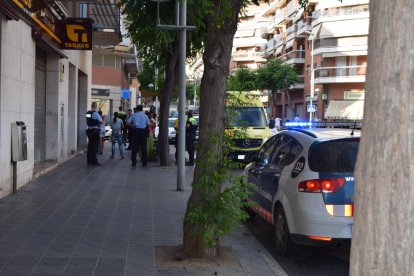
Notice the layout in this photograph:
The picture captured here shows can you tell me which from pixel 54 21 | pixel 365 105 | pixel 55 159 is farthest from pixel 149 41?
pixel 365 105

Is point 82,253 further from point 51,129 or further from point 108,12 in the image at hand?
point 108,12

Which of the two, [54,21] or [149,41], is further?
[149,41]

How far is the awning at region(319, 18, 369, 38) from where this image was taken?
53.0 m

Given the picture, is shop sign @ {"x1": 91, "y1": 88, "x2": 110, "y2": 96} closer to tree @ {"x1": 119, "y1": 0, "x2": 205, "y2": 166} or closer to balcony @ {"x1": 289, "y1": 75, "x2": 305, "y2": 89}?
balcony @ {"x1": 289, "y1": 75, "x2": 305, "y2": 89}

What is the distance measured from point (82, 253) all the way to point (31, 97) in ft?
22.1

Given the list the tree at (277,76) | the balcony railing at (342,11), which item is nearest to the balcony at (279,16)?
the tree at (277,76)

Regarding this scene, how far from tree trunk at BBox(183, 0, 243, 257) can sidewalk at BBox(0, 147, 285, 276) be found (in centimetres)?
44

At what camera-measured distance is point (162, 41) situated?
15648 mm

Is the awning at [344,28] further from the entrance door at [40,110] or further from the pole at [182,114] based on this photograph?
the pole at [182,114]

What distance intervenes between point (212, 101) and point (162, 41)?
9556mm

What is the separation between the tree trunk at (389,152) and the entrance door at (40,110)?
1399cm

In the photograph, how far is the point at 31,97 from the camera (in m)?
12.5

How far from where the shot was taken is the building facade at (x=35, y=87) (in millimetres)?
10219

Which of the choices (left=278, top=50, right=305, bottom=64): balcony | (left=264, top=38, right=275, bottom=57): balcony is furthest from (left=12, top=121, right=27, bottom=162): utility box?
(left=264, top=38, right=275, bottom=57): balcony
